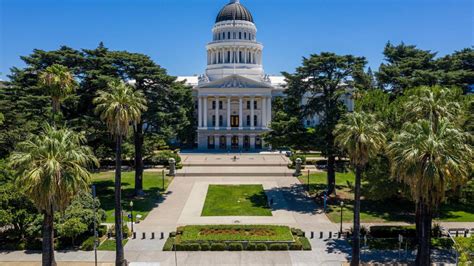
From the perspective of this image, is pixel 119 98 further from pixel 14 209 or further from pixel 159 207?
pixel 159 207

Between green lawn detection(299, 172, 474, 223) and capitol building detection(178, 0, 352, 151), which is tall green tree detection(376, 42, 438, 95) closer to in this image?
green lawn detection(299, 172, 474, 223)

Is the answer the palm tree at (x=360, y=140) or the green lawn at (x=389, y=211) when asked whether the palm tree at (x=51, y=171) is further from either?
the green lawn at (x=389, y=211)

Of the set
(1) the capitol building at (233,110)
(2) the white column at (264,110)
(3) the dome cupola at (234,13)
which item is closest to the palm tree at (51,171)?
(1) the capitol building at (233,110)

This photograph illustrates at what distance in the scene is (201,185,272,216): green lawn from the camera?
36562 mm

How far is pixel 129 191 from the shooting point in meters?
43.6

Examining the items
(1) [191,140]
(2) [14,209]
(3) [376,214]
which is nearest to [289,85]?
(3) [376,214]

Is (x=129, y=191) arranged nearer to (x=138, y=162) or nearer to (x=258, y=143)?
(x=138, y=162)

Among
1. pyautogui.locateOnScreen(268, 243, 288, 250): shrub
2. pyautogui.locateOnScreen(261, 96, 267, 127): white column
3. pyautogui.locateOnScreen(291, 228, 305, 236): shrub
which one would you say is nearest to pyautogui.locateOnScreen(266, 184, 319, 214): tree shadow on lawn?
pyautogui.locateOnScreen(291, 228, 305, 236): shrub

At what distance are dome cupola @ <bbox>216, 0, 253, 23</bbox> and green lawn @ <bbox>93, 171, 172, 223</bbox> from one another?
50.4 m

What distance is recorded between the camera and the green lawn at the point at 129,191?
122 feet

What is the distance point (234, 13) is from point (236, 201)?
203 ft

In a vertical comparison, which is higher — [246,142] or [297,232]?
[246,142]

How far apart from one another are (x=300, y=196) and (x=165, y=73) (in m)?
18.9

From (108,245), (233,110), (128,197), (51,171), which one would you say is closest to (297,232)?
(108,245)
